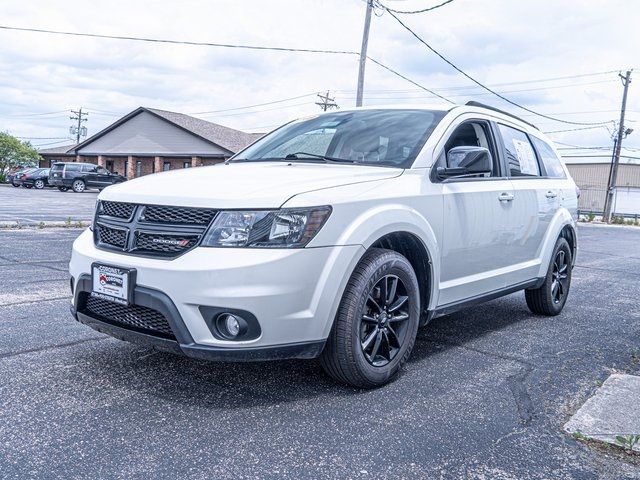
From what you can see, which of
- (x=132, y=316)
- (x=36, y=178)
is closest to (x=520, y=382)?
(x=132, y=316)

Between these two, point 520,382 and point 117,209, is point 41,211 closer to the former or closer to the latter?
point 117,209

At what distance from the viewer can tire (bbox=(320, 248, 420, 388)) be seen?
3416mm

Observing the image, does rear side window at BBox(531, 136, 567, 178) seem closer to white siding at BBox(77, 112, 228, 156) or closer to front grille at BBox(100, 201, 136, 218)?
front grille at BBox(100, 201, 136, 218)

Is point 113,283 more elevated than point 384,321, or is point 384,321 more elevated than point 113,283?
point 113,283

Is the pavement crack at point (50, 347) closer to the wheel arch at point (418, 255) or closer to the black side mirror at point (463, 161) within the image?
the wheel arch at point (418, 255)

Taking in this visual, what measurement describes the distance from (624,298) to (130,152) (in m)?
45.1

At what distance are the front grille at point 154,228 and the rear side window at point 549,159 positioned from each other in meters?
3.90

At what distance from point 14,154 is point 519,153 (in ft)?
203

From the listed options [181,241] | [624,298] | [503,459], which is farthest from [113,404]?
[624,298]

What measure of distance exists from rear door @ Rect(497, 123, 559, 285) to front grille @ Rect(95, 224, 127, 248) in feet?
9.94

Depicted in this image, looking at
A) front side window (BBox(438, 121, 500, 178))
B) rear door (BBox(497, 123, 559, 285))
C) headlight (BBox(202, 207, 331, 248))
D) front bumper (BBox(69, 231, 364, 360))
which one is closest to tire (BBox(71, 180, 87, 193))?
rear door (BBox(497, 123, 559, 285))

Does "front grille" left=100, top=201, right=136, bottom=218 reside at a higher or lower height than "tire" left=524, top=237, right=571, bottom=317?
higher

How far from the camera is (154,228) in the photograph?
3.29m

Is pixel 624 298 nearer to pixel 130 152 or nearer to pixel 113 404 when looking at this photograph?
pixel 113 404
